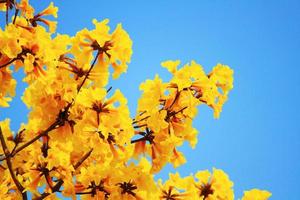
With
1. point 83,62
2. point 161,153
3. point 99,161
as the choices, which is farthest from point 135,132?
point 83,62

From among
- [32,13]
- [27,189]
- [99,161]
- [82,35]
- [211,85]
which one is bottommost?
[27,189]

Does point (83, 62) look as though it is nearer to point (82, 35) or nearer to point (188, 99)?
point (82, 35)

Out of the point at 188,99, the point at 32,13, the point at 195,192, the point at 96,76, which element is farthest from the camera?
the point at 32,13

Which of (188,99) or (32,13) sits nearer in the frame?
(188,99)

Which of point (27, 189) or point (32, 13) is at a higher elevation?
point (32, 13)

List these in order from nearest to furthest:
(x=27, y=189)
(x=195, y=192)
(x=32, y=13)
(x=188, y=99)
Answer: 1. (x=188, y=99)
2. (x=27, y=189)
3. (x=195, y=192)
4. (x=32, y=13)

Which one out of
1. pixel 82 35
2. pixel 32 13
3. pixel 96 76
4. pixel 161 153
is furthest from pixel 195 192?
pixel 32 13
